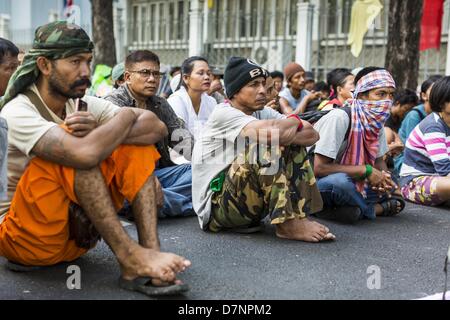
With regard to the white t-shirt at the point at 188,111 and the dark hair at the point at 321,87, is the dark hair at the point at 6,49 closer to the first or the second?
the white t-shirt at the point at 188,111

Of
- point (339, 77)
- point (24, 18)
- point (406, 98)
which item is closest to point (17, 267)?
point (339, 77)

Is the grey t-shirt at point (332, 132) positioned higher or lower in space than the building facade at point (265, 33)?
lower

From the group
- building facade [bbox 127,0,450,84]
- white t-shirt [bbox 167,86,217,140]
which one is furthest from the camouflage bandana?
building facade [bbox 127,0,450,84]

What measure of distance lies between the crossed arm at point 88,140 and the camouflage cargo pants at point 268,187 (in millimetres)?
937

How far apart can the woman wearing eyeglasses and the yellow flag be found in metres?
6.94

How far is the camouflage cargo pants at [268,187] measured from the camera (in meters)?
3.64

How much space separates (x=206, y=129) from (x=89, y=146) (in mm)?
1534

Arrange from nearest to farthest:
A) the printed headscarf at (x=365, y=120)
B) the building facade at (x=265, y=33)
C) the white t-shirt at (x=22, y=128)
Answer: the white t-shirt at (x=22, y=128) → the printed headscarf at (x=365, y=120) → the building facade at (x=265, y=33)

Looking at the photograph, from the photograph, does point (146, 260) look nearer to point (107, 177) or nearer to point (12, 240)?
point (107, 177)

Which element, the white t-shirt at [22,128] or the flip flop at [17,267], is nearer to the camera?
the white t-shirt at [22,128]

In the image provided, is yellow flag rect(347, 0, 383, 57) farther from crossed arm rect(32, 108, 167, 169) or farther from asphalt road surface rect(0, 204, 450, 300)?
crossed arm rect(32, 108, 167, 169)

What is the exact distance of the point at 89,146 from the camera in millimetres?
2650

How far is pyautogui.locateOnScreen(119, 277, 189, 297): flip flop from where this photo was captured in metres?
2.68

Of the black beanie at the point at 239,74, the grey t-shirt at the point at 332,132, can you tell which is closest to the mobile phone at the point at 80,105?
the black beanie at the point at 239,74
